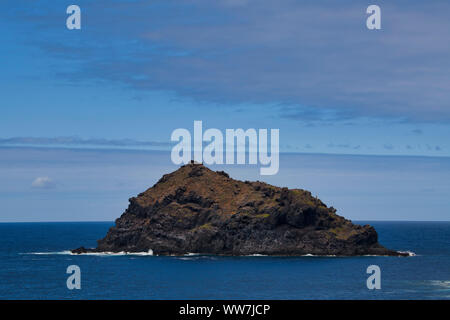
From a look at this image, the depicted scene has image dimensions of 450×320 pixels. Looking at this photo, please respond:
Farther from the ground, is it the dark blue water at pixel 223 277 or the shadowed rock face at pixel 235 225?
the shadowed rock face at pixel 235 225

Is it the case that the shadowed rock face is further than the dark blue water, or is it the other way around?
the shadowed rock face

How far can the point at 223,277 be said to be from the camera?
12525cm

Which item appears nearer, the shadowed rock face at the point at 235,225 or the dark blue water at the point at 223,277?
the dark blue water at the point at 223,277

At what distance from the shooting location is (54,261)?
16200 cm

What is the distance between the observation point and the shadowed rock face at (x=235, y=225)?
172 m

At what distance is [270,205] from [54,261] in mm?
61648

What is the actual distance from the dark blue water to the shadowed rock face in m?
8.03

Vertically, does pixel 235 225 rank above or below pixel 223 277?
above

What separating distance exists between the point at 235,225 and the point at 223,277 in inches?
1863

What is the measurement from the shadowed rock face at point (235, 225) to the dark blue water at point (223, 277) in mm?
8026

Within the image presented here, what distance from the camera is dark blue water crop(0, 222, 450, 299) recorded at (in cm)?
10431

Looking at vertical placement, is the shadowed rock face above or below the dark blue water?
above
